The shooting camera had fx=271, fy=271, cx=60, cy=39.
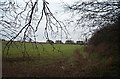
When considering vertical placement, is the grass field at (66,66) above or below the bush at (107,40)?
below

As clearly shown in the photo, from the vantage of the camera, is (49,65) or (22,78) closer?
(22,78)

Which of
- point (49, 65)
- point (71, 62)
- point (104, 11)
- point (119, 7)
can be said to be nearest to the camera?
point (119, 7)

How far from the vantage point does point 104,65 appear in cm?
1739

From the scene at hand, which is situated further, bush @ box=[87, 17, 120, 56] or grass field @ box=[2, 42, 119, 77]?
grass field @ box=[2, 42, 119, 77]

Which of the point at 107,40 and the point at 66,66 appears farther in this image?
the point at 66,66

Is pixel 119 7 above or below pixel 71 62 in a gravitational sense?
above

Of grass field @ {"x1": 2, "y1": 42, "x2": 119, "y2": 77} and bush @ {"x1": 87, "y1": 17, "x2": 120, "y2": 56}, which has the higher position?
bush @ {"x1": 87, "y1": 17, "x2": 120, "y2": 56}

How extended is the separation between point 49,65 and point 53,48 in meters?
14.3

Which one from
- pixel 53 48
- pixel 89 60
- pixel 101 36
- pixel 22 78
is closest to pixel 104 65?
pixel 89 60

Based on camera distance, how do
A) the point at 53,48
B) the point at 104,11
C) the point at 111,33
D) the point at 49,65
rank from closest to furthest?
1. the point at 53,48
2. the point at 104,11
3. the point at 111,33
4. the point at 49,65

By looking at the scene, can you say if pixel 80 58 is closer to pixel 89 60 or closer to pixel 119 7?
pixel 89 60

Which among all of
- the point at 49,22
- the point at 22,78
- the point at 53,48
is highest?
the point at 49,22

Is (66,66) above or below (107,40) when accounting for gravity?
below

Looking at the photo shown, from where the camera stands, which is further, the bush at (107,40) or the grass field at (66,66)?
the grass field at (66,66)
